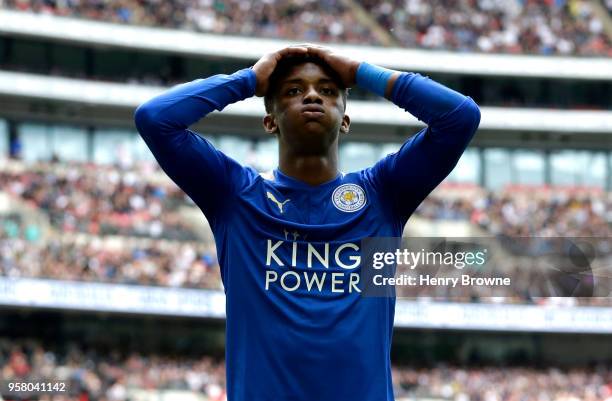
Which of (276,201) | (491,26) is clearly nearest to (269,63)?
(276,201)

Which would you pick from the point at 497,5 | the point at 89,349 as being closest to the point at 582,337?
the point at 497,5

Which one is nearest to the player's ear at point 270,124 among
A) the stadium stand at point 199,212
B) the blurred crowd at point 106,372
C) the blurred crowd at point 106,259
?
the blurred crowd at point 106,372

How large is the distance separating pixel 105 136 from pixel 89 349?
8077 mm

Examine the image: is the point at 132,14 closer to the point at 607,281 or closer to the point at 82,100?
the point at 82,100

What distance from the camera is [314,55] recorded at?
4.48m

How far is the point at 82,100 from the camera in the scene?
3697cm

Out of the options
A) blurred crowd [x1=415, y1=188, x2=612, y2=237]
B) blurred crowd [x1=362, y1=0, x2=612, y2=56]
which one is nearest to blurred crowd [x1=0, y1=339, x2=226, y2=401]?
blurred crowd [x1=415, y1=188, x2=612, y2=237]

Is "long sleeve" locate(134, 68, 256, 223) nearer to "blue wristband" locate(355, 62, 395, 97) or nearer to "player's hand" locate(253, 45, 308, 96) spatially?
"player's hand" locate(253, 45, 308, 96)

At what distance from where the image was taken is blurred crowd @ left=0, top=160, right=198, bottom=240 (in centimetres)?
3075

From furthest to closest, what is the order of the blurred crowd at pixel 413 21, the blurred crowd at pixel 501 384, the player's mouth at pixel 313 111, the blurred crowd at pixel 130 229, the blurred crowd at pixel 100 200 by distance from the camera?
1. the blurred crowd at pixel 413 21
2. the blurred crowd at pixel 100 200
3. the blurred crowd at pixel 130 229
4. the blurred crowd at pixel 501 384
5. the player's mouth at pixel 313 111

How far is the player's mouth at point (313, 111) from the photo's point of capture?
4.38 m

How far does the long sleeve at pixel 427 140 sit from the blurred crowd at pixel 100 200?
26.3m

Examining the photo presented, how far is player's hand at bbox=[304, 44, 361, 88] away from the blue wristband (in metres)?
0.02

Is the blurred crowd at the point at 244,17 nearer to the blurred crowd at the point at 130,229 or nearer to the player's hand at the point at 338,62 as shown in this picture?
the blurred crowd at the point at 130,229
